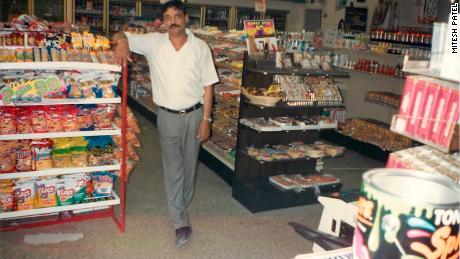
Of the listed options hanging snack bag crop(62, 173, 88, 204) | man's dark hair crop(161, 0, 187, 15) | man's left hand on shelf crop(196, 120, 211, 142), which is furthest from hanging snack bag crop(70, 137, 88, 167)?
man's dark hair crop(161, 0, 187, 15)

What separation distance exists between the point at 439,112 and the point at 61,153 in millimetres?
2908

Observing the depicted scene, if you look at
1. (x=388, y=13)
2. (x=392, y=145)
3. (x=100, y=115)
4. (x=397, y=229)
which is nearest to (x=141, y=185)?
(x=100, y=115)

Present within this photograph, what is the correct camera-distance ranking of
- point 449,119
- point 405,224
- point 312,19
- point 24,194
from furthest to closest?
point 312,19, point 24,194, point 449,119, point 405,224

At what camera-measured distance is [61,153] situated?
3.58 meters

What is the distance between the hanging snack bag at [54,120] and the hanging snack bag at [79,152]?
0.21 meters

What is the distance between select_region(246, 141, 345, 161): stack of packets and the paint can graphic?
3.21m

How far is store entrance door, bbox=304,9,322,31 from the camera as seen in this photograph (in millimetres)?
10855

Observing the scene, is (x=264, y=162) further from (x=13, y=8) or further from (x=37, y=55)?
(x=13, y=8)

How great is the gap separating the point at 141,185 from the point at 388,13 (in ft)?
21.1

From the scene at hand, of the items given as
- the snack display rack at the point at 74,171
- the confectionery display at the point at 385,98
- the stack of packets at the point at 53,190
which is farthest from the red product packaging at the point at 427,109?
the confectionery display at the point at 385,98

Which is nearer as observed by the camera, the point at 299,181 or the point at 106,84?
the point at 106,84

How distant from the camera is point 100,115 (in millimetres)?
3605

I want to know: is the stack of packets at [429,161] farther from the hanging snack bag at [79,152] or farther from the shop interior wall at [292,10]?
the shop interior wall at [292,10]

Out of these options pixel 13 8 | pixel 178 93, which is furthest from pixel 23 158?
pixel 13 8
